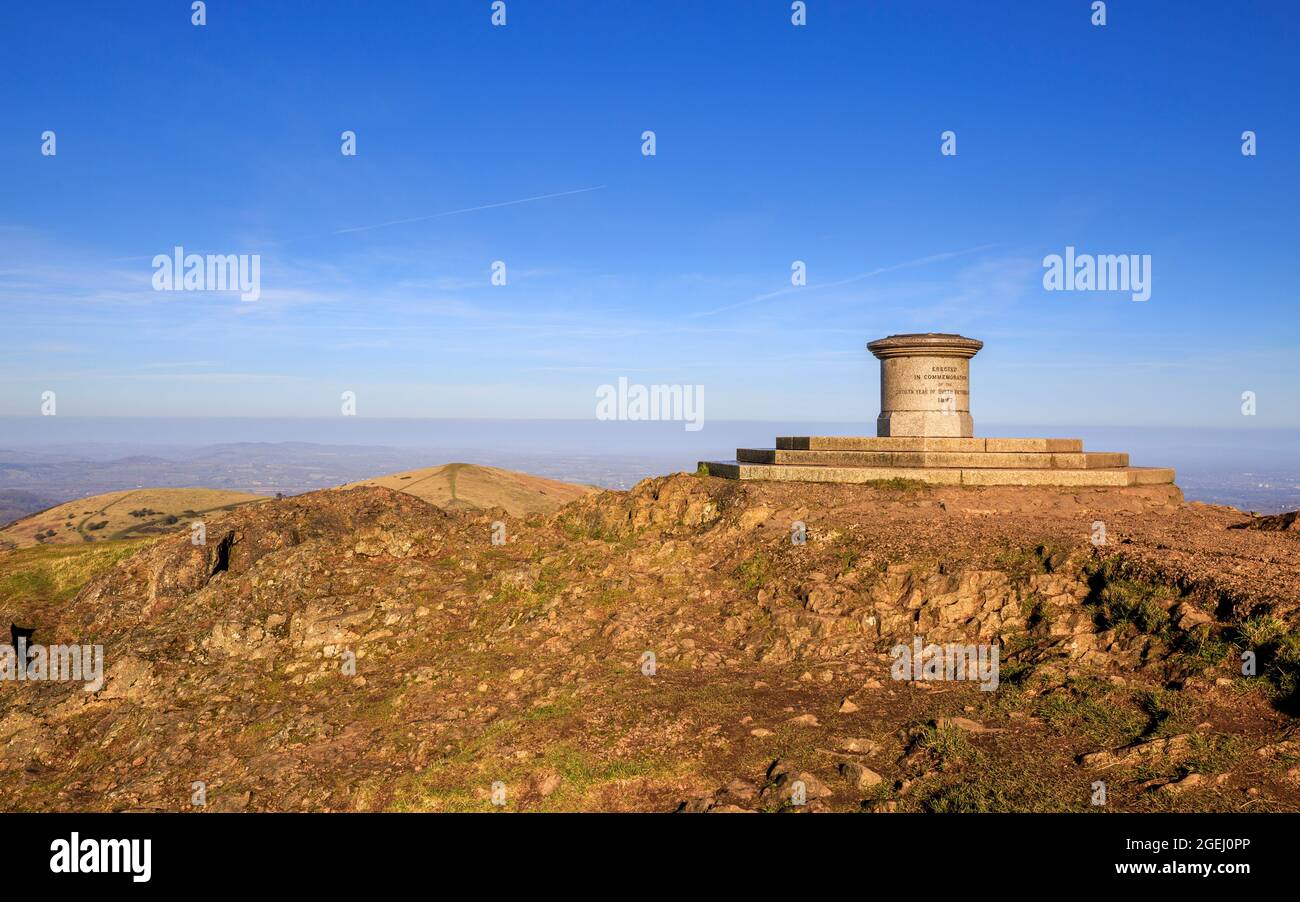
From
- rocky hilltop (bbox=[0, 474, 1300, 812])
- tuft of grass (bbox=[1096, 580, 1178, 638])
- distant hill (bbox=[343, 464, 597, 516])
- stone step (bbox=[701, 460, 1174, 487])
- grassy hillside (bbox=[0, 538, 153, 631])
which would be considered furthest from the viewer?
distant hill (bbox=[343, 464, 597, 516])

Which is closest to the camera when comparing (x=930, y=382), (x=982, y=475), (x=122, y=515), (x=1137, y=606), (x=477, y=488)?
(x=1137, y=606)

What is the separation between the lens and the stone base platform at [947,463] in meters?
14.4

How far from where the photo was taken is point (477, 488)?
4509 cm

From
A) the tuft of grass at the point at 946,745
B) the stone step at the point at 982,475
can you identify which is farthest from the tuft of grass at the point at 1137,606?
the stone step at the point at 982,475

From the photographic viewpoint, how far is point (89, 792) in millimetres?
9914

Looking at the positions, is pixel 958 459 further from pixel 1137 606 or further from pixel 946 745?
pixel 946 745

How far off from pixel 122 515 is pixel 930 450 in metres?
85.5

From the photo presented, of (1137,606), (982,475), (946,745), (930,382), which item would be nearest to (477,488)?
(930,382)

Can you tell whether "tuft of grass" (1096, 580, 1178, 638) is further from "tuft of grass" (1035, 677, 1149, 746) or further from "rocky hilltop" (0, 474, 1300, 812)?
"tuft of grass" (1035, 677, 1149, 746)

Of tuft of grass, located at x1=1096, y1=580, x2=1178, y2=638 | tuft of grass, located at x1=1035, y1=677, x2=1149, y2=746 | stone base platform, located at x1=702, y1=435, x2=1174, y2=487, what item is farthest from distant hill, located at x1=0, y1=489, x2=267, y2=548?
tuft of grass, located at x1=1035, y1=677, x2=1149, y2=746

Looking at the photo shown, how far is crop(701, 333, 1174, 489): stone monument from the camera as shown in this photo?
14.5m

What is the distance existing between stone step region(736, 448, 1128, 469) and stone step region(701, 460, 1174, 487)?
372 mm
